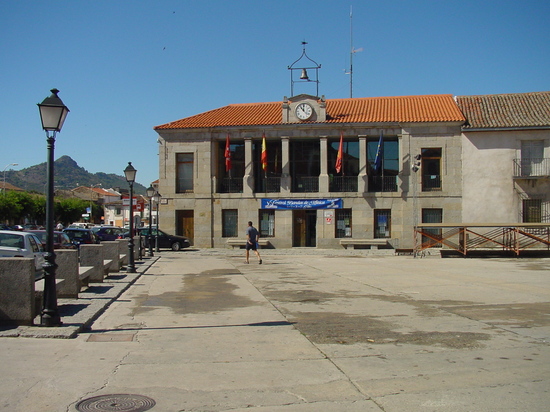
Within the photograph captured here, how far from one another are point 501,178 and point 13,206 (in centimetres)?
5953

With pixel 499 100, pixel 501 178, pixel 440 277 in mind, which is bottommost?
pixel 440 277

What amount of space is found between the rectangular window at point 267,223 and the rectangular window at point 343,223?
4.35m

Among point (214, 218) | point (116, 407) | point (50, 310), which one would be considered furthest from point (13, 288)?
point (214, 218)

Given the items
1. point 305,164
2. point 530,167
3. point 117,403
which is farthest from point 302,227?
point 117,403

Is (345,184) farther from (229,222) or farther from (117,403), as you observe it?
(117,403)

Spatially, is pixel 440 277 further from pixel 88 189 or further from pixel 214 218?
pixel 88 189

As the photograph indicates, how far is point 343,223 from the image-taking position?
3862cm

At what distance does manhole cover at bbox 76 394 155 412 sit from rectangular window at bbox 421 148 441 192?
112 ft

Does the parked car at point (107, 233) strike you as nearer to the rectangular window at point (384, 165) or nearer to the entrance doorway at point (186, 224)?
the entrance doorway at point (186, 224)

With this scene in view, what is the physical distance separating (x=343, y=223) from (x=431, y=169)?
22.1 feet

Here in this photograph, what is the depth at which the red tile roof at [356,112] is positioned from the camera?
38.3m

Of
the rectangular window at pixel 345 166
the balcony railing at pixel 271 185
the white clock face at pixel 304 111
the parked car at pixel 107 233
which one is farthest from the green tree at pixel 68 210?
the rectangular window at pixel 345 166

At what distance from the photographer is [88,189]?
415ft

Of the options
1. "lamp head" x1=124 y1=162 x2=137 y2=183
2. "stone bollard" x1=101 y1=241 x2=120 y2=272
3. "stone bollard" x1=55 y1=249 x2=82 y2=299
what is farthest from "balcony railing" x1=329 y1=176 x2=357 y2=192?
"stone bollard" x1=55 y1=249 x2=82 y2=299
